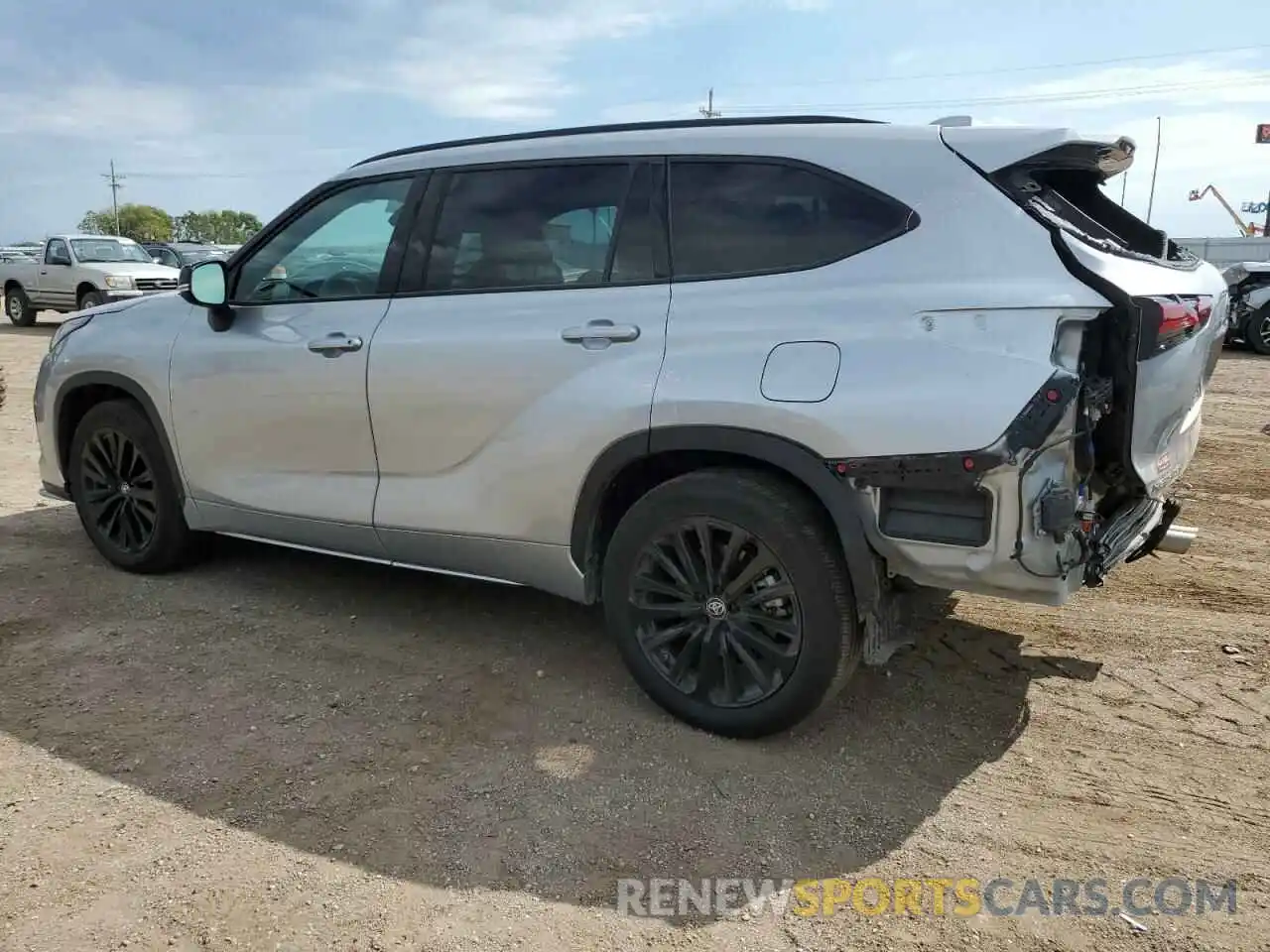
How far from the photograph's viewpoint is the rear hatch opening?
9.14 feet

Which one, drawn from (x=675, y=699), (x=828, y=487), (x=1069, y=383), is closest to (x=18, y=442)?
(x=675, y=699)

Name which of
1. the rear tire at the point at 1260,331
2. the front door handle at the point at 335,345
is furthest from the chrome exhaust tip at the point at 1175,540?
the rear tire at the point at 1260,331

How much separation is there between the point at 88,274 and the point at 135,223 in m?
97.4

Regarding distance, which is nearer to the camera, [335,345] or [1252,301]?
[335,345]

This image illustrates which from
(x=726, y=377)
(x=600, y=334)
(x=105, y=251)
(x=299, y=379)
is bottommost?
(x=299, y=379)

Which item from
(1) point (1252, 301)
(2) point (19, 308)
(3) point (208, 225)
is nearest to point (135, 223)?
(3) point (208, 225)

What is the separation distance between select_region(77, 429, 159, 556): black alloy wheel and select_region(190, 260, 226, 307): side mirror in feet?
3.10

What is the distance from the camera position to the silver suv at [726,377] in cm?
281

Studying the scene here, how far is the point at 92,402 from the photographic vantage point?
5.00 metres

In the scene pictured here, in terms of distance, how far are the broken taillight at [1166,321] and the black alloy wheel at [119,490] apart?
4187 mm

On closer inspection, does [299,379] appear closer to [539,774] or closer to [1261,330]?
[539,774]

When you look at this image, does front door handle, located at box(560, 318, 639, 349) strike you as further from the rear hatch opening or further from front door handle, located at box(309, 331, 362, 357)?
the rear hatch opening

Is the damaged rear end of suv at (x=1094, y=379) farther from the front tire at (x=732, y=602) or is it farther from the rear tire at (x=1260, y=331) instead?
the rear tire at (x=1260, y=331)

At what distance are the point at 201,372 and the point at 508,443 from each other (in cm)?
167
